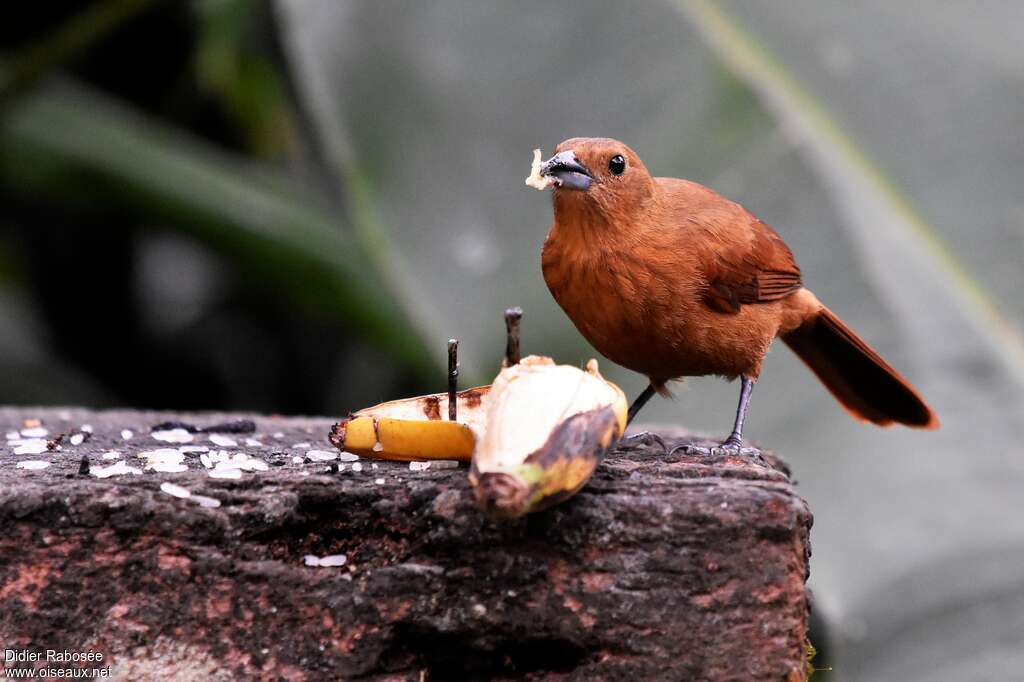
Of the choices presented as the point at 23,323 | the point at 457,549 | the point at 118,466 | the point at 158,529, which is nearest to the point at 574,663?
the point at 457,549

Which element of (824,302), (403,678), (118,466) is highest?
(824,302)

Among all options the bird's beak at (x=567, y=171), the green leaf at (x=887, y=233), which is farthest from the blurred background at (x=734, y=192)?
the bird's beak at (x=567, y=171)

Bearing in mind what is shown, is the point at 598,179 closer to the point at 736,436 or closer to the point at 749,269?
the point at 749,269

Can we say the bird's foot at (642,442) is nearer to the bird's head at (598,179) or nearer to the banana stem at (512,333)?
the bird's head at (598,179)

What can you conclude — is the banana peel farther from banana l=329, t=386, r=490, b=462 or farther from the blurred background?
the blurred background

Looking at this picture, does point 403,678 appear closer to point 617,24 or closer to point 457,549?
point 457,549

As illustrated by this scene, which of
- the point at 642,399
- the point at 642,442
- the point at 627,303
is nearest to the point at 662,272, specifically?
the point at 627,303

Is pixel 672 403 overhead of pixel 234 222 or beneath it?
beneath
